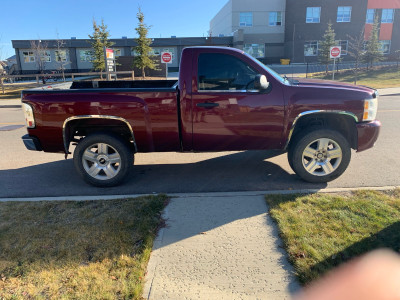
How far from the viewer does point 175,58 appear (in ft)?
152

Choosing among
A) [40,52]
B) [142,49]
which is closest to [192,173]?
[142,49]

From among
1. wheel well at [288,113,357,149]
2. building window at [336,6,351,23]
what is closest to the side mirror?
wheel well at [288,113,357,149]

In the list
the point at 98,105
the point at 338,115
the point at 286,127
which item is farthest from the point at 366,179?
the point at 98,105

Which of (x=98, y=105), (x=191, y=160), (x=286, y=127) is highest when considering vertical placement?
(x=98, y=105)

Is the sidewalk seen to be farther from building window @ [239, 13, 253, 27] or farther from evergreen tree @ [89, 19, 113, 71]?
building window @ [239, 13, 253, 27]

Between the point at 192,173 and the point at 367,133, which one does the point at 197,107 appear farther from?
the point at 367,133

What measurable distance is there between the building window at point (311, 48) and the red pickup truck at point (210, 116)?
45332mm

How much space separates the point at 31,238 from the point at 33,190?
1810 millimetres

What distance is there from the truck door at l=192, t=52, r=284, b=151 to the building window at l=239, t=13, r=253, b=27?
46.9 meters

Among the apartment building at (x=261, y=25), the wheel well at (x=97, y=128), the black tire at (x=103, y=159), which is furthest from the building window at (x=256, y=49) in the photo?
the black tire at (x=103, y=159)

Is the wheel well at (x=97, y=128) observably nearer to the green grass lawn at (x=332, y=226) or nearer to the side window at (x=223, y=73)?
the side window at (x=223, y=73)

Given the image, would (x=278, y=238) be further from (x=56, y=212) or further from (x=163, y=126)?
(x=56, y=212)

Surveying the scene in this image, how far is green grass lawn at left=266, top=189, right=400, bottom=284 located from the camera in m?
2.96

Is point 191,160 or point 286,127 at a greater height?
point 286,127
